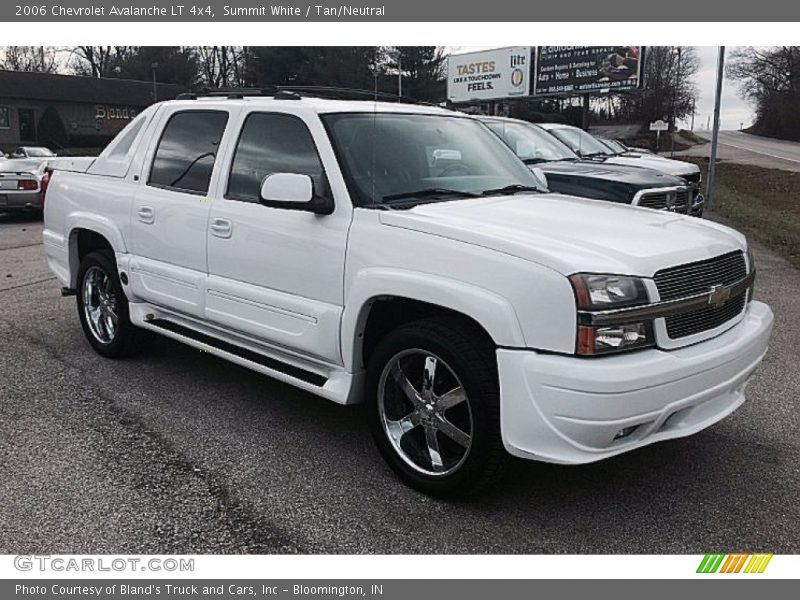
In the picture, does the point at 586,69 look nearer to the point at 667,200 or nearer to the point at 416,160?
the point at 667,200

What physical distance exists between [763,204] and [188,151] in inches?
704

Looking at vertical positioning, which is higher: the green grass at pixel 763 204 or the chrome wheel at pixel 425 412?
the chrome wheel at pixel 425 412

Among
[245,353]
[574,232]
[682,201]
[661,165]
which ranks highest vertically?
[574,232]

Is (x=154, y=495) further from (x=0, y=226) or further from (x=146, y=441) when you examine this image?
(x=0, y=226)

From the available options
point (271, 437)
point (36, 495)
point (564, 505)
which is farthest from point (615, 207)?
point (36, 495)

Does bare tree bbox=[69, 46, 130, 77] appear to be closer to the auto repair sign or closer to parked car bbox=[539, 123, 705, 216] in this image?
the auto repair sign

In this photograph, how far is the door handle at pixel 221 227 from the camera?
448cm

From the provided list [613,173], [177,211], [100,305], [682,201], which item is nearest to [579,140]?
[682,201]

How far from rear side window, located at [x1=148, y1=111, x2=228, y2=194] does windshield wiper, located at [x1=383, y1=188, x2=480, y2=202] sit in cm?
134

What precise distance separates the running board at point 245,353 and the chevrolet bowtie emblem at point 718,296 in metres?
1.93

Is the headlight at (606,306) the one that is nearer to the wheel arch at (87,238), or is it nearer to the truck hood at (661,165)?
the wheel arch at (87,238)

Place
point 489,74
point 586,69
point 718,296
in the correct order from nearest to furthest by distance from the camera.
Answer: point 718,296, point 586,69, point 489,74

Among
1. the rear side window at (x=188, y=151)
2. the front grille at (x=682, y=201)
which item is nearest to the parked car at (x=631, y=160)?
the front grille at (x=682, y=201)

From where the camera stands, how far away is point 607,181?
873 centimetres
